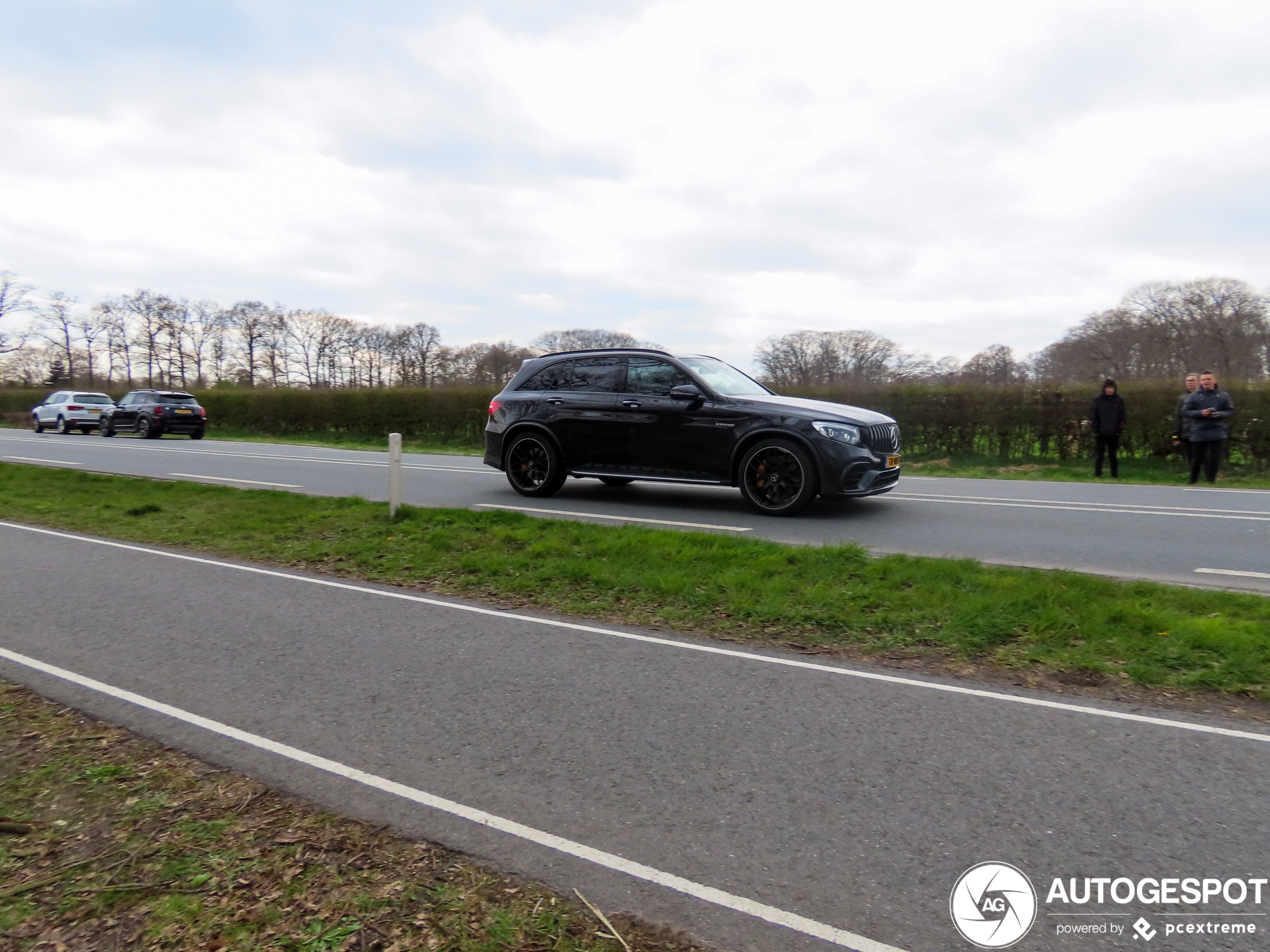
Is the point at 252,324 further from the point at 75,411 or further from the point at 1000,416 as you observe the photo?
the point at 1000,416

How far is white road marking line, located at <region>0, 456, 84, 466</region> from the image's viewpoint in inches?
734

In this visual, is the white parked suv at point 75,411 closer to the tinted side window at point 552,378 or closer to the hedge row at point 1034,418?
the hedge row at point 1034,418

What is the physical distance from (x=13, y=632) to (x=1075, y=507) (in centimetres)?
1063

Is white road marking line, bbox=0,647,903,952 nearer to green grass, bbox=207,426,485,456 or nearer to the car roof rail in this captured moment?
the car roof rail

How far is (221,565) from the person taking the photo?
26.0 feet

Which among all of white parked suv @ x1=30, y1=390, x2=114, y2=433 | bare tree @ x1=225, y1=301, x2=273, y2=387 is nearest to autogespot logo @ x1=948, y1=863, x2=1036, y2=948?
white parked suv @ x1=30, y1=390, x2=114, y2=433

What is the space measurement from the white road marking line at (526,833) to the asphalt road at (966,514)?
535 cm

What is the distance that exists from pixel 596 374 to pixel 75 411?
30.9 meters

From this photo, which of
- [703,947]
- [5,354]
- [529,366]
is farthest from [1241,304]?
[5,354]

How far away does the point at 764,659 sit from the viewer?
5.00 m

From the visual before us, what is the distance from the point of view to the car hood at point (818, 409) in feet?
30.8

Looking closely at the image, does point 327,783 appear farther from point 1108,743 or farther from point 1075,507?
point 1075,507

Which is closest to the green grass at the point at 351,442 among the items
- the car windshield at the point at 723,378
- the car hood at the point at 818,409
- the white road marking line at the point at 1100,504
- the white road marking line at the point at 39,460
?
the white road marking line at the point at 39,460

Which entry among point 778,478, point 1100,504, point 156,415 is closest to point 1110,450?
point 1100,504
